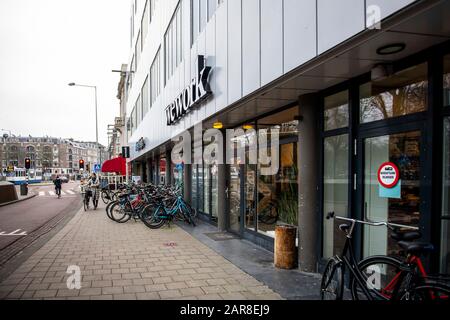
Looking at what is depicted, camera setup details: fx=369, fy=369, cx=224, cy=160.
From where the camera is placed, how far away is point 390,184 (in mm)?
4500

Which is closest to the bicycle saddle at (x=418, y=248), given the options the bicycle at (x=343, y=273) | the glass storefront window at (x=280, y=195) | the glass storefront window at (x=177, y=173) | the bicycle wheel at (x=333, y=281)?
the bicycle at (x=343, y=273)

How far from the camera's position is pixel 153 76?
19078 mm

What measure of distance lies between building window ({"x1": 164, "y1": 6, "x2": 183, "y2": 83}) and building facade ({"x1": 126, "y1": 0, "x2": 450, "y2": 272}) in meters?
2.13

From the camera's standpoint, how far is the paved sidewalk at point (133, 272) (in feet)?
16.3

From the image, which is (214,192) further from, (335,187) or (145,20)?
(145,20)

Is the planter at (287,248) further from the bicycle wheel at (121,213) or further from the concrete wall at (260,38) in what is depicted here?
the bicycle wheel at (121,213)

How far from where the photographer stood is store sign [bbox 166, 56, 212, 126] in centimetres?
850

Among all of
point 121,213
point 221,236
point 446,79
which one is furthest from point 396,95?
point 121,213

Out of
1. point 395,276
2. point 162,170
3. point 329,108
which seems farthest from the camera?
point 162,170

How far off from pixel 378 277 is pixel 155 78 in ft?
51.6

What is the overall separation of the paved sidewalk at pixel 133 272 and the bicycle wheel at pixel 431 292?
6.70 ft

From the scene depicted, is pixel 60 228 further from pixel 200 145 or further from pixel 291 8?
pixel 291 8

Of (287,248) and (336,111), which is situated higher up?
(336,111)

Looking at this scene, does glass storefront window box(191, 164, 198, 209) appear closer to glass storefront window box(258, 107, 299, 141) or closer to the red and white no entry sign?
glass storefront window box(258, 107, 299, 141)
